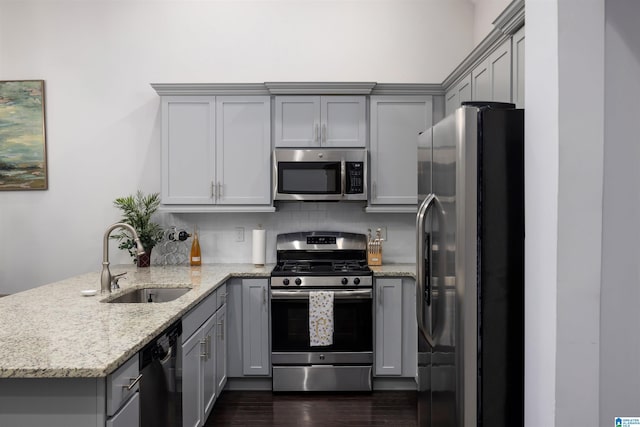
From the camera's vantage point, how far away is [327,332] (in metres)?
3.22

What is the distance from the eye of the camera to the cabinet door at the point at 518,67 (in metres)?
2.12

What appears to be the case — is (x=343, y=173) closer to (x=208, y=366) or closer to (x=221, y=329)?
(x=221, y=329)

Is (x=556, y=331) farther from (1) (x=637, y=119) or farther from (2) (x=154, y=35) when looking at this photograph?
(2) (x=154, y=35)

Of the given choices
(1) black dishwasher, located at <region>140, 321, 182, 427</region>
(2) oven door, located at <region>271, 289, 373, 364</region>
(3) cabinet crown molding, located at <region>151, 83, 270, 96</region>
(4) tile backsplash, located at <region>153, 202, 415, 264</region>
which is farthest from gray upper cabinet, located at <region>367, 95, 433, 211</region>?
(1) black dishwasher, located at <region>140, 321, 182, 427</region>

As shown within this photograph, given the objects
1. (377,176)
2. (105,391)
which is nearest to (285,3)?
(377,176)

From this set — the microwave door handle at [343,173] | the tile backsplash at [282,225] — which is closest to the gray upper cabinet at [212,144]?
the tile backsplash at [282,225]

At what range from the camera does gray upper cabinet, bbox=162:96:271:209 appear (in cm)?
351

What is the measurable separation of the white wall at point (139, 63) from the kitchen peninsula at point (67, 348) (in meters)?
1.55

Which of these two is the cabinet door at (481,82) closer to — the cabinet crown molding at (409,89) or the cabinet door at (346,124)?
the cabinet crown molding at (409,89)

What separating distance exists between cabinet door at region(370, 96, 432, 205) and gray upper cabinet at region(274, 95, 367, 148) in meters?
0.12

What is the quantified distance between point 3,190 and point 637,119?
14.7ft

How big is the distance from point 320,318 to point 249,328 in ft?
1.85

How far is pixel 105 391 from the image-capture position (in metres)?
1.39

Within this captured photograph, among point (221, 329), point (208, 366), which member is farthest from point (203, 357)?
point (221, 329)
